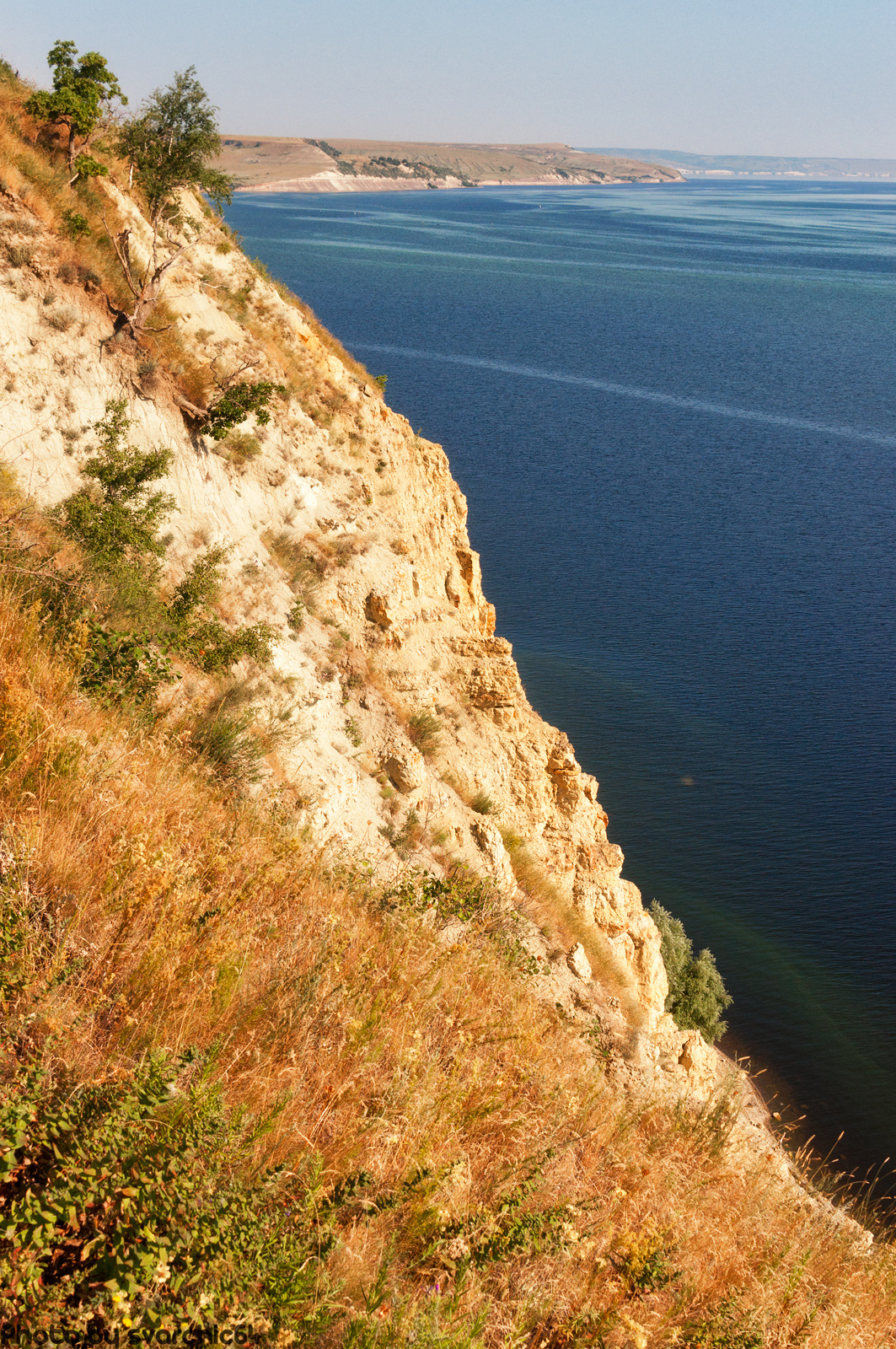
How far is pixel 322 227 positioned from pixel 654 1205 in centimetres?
15116

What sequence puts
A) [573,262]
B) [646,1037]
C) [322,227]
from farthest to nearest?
[322,227]
[573,262]
[646,1037]

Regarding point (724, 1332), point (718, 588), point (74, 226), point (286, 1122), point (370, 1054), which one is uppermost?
point (74, 226)

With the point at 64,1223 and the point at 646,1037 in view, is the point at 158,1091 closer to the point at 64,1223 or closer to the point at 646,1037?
the point at 64,1223

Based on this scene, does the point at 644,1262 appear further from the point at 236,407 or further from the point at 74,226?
the point at 74,226

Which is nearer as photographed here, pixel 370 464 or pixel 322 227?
pixel 370 464

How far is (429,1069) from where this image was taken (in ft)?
14.0

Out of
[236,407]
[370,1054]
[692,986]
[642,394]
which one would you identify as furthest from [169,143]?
[642,394]

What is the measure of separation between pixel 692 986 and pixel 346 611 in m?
13.5

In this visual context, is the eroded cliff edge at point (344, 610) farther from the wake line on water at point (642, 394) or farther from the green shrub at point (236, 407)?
the wake line on water at point (642, 394)

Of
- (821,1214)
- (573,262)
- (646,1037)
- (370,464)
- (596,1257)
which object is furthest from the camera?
(573,262)

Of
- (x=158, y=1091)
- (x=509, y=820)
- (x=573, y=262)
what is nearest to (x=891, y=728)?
(x=509, y=820)

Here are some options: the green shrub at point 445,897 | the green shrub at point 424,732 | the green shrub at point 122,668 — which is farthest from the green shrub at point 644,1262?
the green shrub at point 424,732

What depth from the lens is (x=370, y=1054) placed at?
443 centimetres

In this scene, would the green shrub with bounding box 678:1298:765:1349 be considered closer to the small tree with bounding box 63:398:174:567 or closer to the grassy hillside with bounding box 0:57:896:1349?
the grassy hillside with bounding box 0:57:896:1349
